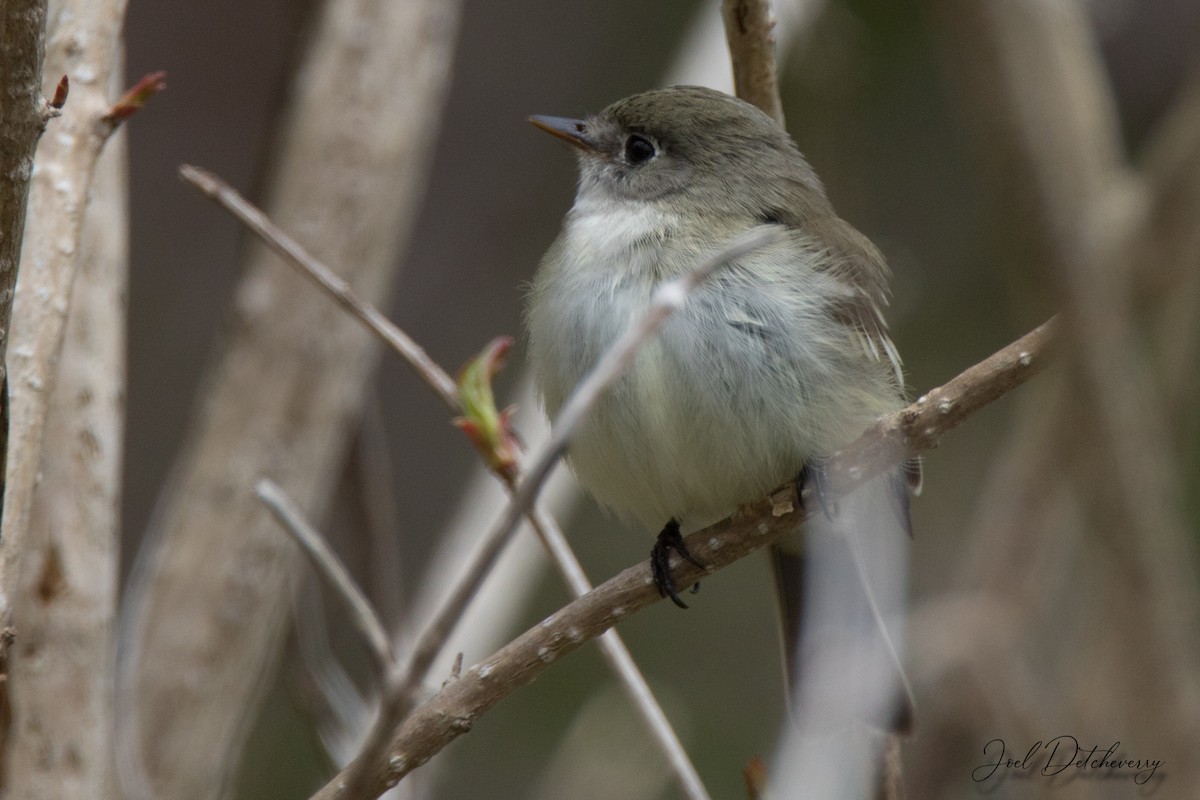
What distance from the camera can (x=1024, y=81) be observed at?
1.55 meters

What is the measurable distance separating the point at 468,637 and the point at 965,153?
4.13 meters

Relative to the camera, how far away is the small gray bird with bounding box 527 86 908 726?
108 inches

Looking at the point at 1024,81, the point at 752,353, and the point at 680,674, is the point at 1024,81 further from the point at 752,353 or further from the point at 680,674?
the point at 680,674

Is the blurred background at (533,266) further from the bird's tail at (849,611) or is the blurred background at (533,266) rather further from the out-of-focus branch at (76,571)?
the out-of-focus branch at (76,571)

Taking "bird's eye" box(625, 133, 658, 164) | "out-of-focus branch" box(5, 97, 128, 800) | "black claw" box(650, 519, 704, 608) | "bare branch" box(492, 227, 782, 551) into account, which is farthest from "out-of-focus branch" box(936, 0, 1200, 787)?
"out-of-focus branch" box(5, 97, 128, 800)

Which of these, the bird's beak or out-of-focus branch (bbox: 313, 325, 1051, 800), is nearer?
out-of-focus branch (bbox: 313, 325, 1051, 800)

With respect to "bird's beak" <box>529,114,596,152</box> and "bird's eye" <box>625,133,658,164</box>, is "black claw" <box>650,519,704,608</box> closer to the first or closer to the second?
"bird's eye" <box>625,133,658,164</box>

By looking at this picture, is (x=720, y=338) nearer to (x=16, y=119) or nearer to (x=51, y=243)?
(x=51, y=243)

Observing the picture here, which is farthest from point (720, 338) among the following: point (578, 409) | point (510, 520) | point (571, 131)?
point (510, 520)

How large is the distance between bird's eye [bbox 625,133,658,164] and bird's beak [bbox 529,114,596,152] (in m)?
0.11

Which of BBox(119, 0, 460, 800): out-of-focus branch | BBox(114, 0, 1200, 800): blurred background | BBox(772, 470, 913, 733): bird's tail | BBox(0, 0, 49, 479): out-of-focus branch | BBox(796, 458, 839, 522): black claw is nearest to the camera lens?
BBox(0, 0, 49, 479): out-of-focus branch

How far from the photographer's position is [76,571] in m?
2.64

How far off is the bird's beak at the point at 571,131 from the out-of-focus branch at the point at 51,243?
1.38 m

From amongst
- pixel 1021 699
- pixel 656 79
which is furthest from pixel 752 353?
pixel 656 79
